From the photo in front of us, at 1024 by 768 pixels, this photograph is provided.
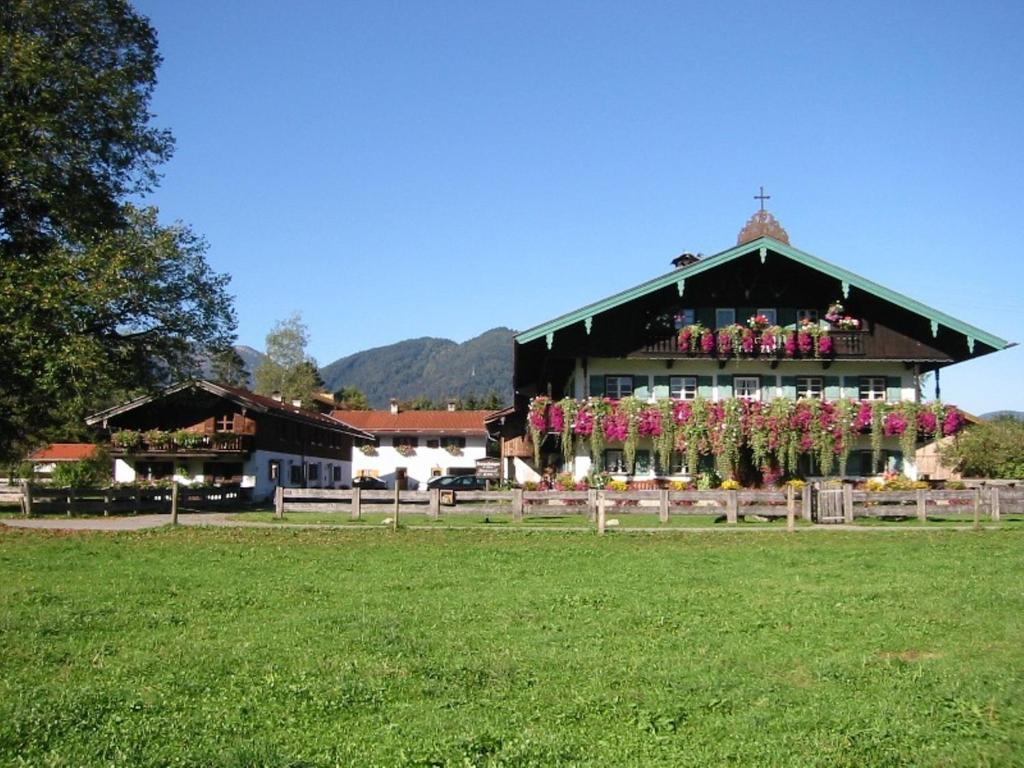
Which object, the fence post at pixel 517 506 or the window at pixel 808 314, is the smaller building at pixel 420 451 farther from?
the fence post at pixel 517 506

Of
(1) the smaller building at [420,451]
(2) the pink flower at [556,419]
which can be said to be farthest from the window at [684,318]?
(1) the smaller building at [420,451]

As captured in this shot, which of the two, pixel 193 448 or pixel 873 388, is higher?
pixel 873 388

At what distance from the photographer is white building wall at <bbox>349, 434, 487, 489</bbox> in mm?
84312

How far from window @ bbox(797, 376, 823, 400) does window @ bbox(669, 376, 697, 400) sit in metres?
4.22

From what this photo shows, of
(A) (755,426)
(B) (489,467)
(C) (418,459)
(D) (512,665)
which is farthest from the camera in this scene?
(C) (418,459)

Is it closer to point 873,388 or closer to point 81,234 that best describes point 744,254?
point 873,388

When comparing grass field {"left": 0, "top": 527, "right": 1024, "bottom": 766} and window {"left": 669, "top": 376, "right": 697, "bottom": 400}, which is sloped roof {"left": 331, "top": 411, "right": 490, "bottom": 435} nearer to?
window {"left": 669, "top": 376, "right": 697, "bottom": 400}

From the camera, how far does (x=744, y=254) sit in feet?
124

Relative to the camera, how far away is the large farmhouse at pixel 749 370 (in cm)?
3716

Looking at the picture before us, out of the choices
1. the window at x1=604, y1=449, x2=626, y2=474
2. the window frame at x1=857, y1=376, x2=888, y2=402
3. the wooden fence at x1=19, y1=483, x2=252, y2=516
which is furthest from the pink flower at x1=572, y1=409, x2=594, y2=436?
the wooden fence at x1=19, y1=483, x2=252, y2=516

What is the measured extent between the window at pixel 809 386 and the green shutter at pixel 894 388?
2660mm

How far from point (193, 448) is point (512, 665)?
4510 centimetres

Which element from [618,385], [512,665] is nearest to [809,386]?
[618,385]

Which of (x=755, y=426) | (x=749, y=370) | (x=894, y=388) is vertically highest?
(x=749, y=370)
